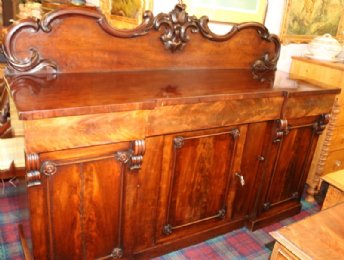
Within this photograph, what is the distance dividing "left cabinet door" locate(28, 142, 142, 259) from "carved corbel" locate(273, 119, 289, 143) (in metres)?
0.94

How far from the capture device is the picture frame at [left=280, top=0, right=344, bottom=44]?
2686mm

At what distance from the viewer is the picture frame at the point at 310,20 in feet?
8.81

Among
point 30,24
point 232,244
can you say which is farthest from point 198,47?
point 232,244

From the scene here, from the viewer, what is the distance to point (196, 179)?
184 cm

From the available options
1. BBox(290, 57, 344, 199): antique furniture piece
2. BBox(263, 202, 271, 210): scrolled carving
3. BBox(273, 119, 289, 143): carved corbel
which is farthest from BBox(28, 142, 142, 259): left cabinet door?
BBox(290, 57, 344, 199): antique furniture piece

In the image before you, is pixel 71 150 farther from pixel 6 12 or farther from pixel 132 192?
pixel 6 12

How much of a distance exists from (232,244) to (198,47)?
4.30 feet

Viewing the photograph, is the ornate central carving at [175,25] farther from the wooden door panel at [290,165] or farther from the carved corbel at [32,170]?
the carved corbel at [32,170]

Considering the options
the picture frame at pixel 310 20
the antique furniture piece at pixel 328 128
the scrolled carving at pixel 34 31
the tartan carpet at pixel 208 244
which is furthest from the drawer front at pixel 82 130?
the picture frame at pixel 310 20

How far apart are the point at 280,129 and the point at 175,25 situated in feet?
2.92

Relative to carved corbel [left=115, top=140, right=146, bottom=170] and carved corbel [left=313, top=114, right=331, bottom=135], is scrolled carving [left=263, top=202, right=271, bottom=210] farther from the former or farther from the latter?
carved corbel [left=115, top=140, right=146, bottom=170]

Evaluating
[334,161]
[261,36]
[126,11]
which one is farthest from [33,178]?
[334,161]

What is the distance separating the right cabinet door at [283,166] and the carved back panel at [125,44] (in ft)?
1.85

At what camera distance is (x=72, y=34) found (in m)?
1.66
